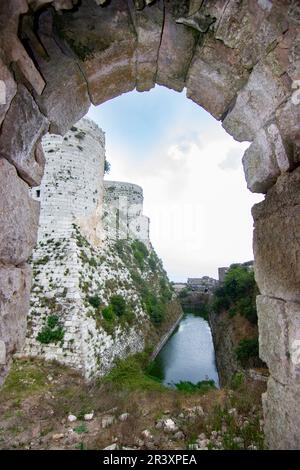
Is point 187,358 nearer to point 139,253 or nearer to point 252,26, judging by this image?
point 139,253

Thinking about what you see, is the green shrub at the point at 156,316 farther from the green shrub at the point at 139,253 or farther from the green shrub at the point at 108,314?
the green shrub at the point at 108,314

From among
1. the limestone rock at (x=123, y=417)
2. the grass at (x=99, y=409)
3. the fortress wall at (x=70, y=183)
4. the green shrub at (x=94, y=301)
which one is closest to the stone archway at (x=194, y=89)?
the grass at (x=99, y=409)

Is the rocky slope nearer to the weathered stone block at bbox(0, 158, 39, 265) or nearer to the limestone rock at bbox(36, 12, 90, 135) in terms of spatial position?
the weathered stone block at bbox(0, 158, 39, 265)

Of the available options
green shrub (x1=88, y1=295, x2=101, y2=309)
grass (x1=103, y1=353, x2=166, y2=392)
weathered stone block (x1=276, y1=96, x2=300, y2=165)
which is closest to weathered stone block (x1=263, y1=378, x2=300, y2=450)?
weathered stone block (x1=276, y1=96, x2=300, y2=165)

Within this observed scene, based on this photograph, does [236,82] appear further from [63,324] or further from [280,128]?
[63,324]

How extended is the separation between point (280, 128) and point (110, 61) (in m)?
1.38

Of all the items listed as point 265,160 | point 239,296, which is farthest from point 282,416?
point 239,296

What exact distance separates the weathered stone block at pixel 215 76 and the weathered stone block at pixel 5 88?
Result: 1336mm

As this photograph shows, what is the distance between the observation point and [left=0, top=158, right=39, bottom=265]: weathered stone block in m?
1.67

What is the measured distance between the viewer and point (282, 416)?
1.76 m

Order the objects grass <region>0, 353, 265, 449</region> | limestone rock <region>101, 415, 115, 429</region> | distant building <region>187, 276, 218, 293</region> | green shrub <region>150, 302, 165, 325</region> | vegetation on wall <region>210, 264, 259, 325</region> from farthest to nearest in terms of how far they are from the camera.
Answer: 1. distant building <region>187, 276, 218, 293</region>
2. green shrub <region>150, 302, 165, 325</region>
3. vegetation on wall <region>210, 264, 259, 325</region>
4. limestone rock <region>101, 415, 115, 429</region>
5. grass <region>0, 353, 265, 449</region>

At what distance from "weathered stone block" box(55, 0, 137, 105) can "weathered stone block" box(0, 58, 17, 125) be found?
1.82 ft

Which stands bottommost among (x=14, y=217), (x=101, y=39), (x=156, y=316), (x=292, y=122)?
(x=156, y=316)

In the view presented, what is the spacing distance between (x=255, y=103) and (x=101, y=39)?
1222 millimetres
